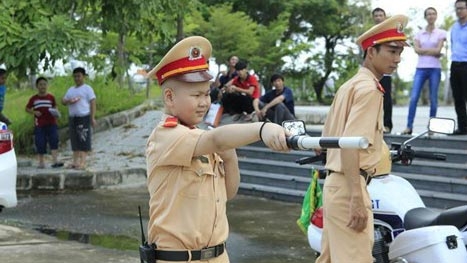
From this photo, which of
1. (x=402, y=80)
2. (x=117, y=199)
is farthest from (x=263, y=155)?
(x=402, y=80)

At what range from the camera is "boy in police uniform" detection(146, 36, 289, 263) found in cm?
308

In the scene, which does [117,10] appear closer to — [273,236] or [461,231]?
[273,236]

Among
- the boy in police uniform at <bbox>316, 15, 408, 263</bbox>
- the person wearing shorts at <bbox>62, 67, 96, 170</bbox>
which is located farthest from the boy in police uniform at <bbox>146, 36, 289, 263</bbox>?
the person wearing shorts at <bbox>62, 67, 96, 170</bbox>

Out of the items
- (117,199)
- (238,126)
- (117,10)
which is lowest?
(117,199)

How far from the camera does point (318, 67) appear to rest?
116ft

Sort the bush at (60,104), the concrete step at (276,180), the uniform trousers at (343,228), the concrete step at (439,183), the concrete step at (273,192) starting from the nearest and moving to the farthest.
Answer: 1. the uniform trousers at (343,228)
2. the concrete step at (439,183)
3. the concrete step at (273,192)
4. the concrete step at (276,180)
5. the bush at (60,104)

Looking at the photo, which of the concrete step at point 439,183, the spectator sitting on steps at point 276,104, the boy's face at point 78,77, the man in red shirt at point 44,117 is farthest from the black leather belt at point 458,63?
the man in red shirt at point 44,117

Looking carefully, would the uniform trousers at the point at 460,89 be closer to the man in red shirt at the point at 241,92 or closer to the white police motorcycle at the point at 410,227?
the man in red shirt at the point at 241,92

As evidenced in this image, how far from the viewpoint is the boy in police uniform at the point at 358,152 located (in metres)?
3.96

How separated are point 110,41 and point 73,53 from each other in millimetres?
8721

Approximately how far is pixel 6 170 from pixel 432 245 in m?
4.75

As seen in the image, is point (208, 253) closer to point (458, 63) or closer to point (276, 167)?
point (458, 63)

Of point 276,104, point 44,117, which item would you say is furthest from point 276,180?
point 44,117

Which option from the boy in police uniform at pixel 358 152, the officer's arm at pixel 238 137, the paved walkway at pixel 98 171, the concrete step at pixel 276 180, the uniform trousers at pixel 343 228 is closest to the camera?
the officer's arm at pixel 238 137
